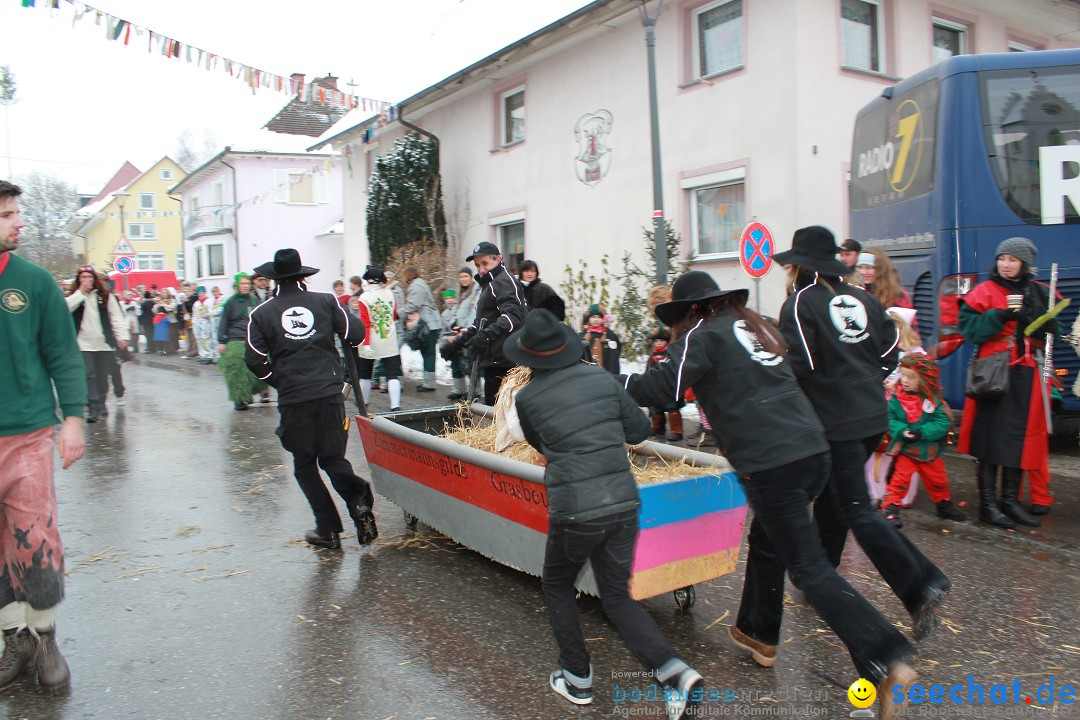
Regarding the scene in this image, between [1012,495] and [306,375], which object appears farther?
[1012,495]

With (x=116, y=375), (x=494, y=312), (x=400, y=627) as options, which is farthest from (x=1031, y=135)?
(x=116, y=375)

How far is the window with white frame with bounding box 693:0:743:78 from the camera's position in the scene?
13430mm

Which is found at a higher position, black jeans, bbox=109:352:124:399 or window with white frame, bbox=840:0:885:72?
window with white frame, bbox=840:0:885:72

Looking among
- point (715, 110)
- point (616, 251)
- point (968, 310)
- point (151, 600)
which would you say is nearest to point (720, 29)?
point (715, 110)

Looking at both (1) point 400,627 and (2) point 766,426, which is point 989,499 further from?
(1) point 400,627

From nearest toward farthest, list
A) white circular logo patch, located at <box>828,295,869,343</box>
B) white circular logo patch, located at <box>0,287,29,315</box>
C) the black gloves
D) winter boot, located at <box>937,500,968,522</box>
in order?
white circular logo patch, located at <box>0,287,29,315</box>, white circular logo patch, located at <box>828,295,869,343</box>, winter boot, located at <box>937,500,968,522</box>, the black gloves

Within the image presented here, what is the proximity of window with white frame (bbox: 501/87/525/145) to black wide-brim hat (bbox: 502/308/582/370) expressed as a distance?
1530 cm

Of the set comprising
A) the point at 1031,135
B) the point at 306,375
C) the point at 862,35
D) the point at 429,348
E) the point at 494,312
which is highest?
the point at 862,35

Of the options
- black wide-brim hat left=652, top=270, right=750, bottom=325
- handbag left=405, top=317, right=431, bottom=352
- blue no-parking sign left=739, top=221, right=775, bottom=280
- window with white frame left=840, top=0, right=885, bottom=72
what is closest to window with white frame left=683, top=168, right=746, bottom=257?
window with white frame left=840, top=0, right=885, bottom=72

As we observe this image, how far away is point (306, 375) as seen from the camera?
5.24 meters

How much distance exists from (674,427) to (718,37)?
24.7 ft

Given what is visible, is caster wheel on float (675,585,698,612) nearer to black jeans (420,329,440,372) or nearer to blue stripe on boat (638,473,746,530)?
blue stripe on boat (638,473,746,530)

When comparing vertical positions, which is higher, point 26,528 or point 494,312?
point 494,312

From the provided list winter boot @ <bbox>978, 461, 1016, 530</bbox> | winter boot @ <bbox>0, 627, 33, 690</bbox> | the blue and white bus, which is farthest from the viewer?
the blue and white bus
